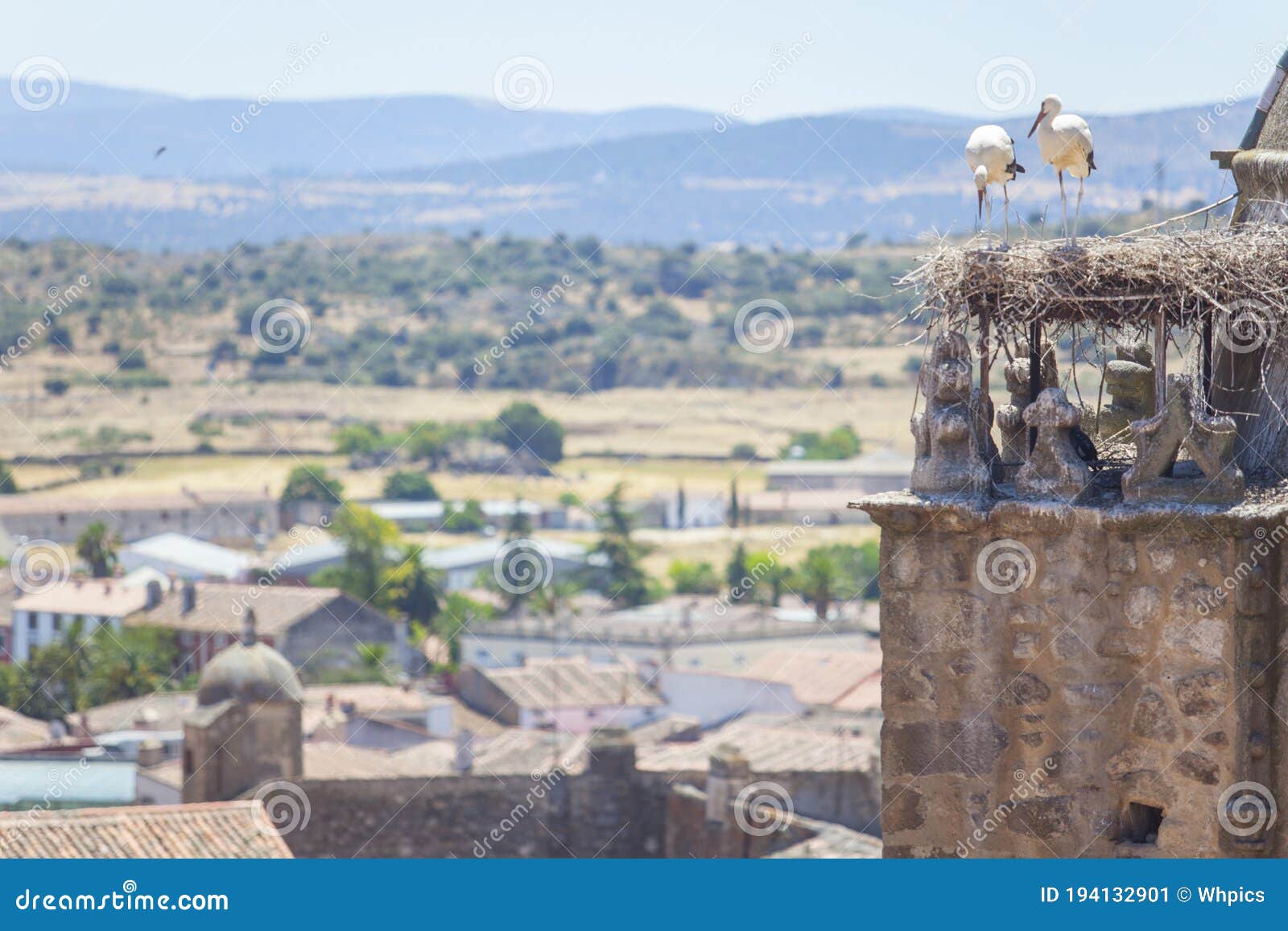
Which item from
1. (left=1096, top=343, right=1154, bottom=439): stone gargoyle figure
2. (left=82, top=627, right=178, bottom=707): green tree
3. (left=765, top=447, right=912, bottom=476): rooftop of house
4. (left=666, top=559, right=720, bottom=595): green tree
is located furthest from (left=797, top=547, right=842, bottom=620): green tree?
(left=1096, top=343, right=1154, bottom=439): stone gargoyle figure

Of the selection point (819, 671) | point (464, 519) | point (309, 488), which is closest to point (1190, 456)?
point (819, 671)

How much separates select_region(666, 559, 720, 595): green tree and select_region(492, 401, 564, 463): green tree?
2950cm

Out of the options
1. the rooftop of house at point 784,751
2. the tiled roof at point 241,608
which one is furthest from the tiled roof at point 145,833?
the tiled roof at point 241,608

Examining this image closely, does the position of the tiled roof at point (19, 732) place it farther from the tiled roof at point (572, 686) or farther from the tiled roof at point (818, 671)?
the tiled roof at point (818, 671)

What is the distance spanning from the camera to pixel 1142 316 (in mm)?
8445

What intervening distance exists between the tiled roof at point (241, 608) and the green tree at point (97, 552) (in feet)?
35.5

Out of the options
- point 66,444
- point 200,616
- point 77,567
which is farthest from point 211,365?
point 200,616

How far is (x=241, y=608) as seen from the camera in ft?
201

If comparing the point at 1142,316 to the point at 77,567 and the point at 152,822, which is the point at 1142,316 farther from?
the point at 77,567

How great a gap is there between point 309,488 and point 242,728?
71124 millimetres

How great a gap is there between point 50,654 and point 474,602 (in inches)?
821

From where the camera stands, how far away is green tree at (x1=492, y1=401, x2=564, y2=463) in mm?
118775

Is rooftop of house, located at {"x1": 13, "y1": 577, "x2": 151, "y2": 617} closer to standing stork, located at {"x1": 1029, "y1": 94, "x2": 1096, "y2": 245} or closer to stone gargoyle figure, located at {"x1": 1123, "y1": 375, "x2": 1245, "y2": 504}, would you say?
standing stork, located at {"x1": 1029, "y1": 94, "x2": 1096, "y2": 245}

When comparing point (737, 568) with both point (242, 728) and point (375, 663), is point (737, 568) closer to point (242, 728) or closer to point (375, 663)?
point (375, 663)
